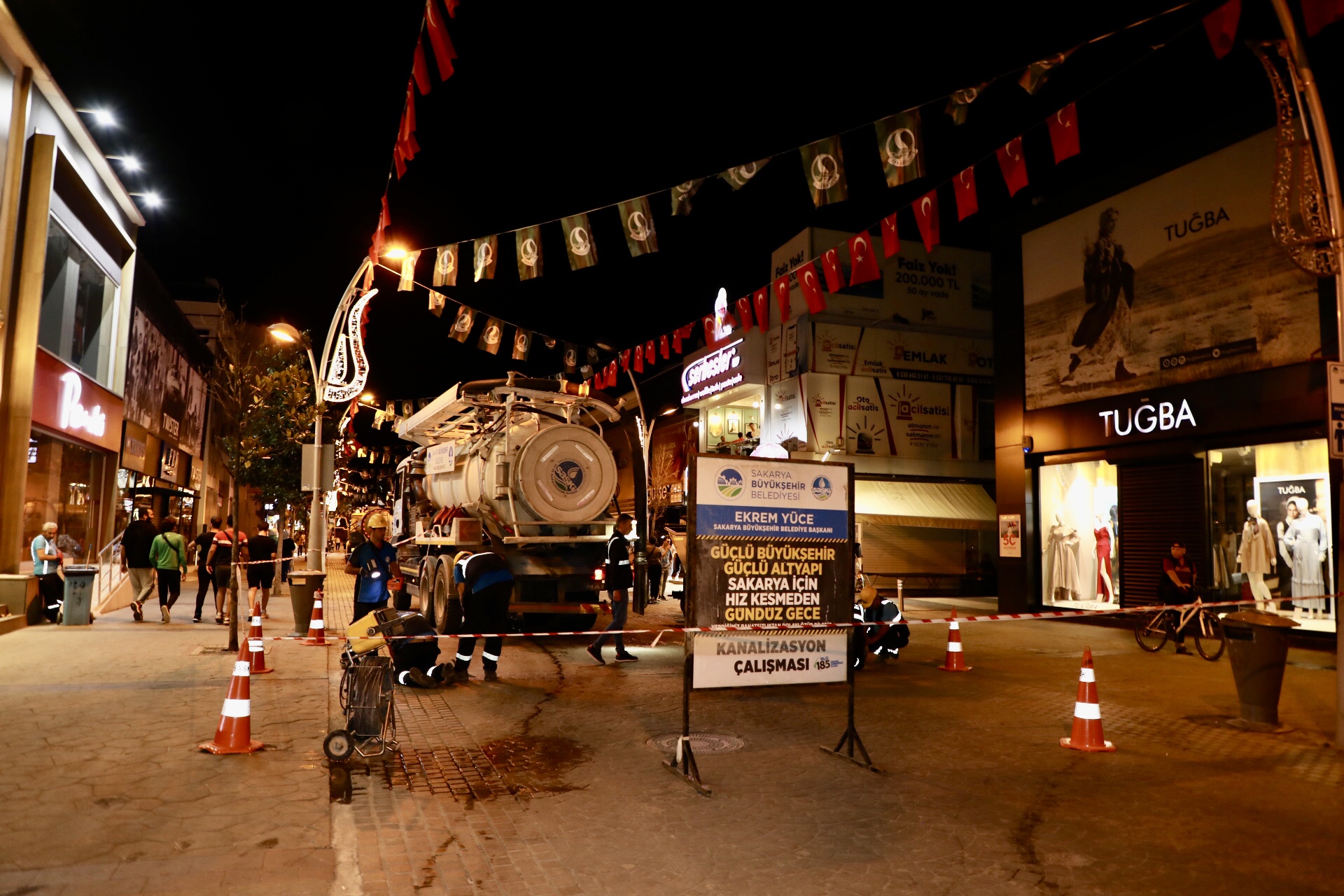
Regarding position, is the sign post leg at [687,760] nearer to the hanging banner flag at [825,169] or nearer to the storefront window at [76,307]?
the hanging banner flag at [825,169]

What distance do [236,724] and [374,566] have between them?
4093 mm

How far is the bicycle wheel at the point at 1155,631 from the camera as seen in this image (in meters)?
13.4

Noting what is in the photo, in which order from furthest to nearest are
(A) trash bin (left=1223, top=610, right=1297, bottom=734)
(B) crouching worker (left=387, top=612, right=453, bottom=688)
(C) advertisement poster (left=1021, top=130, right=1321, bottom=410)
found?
(C) advertisement poster (left=1021, top=130, right=1321, bottom=410) → (B) crouching worker (left=387, top=612, right=453, bottom=688) → (A) trash bin (left=1223, top=610, right=1297, bottom=734)

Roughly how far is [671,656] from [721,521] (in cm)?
617

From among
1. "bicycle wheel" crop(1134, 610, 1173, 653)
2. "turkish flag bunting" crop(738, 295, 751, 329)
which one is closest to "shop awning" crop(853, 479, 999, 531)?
"turkish flag bunting" crop(738, 295, 751, 329)

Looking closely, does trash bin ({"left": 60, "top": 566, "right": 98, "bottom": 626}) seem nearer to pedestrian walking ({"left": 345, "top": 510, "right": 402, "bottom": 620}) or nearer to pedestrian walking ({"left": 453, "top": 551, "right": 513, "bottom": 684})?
pedestrian walking ({"left": 345, "top": 510, "right": 402, "bottom": 620})

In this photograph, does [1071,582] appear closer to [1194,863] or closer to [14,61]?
[1194,863]

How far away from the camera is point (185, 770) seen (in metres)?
6.15

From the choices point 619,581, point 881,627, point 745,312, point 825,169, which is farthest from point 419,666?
point 745,312

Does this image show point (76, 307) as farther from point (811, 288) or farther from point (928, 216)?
point (928, 216)

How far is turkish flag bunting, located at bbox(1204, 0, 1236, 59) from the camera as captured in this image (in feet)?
23.8

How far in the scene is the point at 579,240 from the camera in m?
12.7

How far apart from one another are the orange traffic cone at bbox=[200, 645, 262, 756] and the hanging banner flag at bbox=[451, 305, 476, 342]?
13.4m

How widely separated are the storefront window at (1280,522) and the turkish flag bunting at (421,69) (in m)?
13.6
